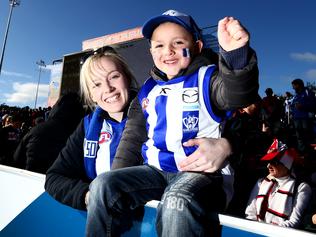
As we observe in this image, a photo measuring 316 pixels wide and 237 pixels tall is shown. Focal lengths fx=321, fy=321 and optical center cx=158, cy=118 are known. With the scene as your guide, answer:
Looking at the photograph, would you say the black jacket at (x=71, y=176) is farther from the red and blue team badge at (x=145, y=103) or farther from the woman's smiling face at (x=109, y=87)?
the red and blue team badge at (x=145, y=103)

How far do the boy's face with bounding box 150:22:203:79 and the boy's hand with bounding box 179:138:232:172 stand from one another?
424mm

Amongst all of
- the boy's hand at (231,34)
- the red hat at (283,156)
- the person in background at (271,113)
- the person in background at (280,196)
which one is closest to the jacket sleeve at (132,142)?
the boy's hand at (231,34)

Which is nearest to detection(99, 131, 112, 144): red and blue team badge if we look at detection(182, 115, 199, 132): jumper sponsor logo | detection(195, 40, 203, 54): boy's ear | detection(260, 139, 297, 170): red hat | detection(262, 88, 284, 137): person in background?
detection(182, 115, 199, 132): jumper sponsor logo

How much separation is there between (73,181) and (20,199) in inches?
24.9

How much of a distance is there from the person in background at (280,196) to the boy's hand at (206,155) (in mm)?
1413

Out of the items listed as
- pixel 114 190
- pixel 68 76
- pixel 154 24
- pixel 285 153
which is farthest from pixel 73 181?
pixel 68 76

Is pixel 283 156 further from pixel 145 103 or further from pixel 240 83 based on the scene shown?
pixel 240 83

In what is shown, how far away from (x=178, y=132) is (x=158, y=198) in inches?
12.5

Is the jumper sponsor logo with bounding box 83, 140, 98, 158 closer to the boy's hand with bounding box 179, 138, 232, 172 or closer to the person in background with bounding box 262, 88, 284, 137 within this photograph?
the boy's hand with bounding box 179, 138, 232, 172

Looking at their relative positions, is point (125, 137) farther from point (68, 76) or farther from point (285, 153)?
point (68, 76)

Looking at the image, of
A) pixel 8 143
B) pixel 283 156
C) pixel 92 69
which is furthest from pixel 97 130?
pixel 8 143

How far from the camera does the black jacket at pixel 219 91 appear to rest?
1220 mm

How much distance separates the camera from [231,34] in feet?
4.10

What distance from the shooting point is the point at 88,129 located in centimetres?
188
